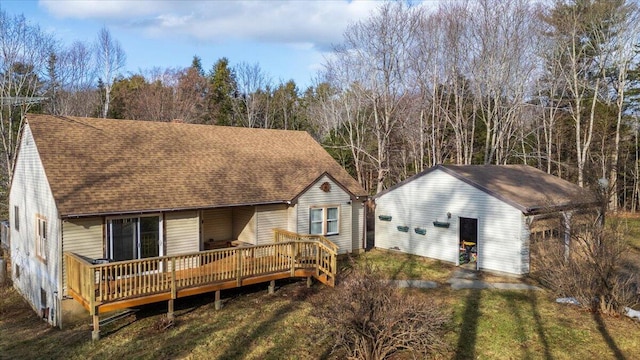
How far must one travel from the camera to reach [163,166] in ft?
50.5

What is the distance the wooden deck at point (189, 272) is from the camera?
10766 millimetres

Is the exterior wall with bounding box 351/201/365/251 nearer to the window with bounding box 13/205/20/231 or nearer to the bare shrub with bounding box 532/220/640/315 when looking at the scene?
the bare shrub with bounding box 532/220/640/315

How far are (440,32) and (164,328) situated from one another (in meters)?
27.6

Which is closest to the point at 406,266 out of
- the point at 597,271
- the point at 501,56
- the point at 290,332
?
the point at 597,271

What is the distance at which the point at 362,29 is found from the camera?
30.8m

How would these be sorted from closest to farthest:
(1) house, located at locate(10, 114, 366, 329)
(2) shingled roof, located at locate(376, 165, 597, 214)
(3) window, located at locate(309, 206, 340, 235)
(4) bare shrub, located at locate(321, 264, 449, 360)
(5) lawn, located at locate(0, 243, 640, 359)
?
(4) bare shrub, located at locate(321, 264, 449, 360) < (5) lawn, located at locate(0, 243, 640, 359) < (1) house, located at locate(10, 114, 366, 329) < (2) shingled roof, located at locate(376, 165, 597, 214) < (3) window, located at locate(309, 206, 340, 235)

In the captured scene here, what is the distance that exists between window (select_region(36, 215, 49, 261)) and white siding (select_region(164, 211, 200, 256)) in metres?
3.48

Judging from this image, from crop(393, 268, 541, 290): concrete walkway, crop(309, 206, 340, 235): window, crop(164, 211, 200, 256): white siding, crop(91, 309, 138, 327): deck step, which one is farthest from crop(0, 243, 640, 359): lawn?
crop(309, 206, 340, 235): window

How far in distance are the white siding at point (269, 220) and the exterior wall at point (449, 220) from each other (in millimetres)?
5893

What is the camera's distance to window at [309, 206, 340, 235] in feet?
58.2

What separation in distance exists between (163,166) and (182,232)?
107 inches

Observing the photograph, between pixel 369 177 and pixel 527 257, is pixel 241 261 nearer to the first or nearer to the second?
pixel 527 257

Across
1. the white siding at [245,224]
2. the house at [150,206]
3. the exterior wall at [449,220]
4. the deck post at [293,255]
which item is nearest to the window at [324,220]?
the house at [150,206]

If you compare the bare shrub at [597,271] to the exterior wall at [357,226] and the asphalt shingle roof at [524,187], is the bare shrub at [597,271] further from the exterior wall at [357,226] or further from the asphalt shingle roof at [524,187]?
the exterior wall at [357,226]
